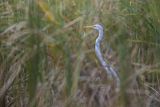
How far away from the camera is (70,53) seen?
1.54m

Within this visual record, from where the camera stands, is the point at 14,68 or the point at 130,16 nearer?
the point at 14,68

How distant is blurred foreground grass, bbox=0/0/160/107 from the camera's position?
1.52 m

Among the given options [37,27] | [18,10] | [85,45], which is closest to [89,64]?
[85,45]

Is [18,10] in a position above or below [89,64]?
above

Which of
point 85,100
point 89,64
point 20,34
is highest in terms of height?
point 20,34

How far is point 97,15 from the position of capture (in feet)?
6.25

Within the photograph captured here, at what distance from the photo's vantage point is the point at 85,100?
157 cm

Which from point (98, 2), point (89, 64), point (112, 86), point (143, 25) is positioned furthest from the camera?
point (98, 2)

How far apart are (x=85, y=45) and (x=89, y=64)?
0.09m

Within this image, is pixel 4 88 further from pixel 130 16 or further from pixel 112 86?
pixel 130 16

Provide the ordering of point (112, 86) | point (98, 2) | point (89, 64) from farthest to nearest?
point (98, 2), point (89, 64), point (112, 86)

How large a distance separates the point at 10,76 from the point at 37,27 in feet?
0.93

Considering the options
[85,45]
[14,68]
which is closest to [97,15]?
[85,45]

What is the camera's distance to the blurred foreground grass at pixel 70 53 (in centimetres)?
152
